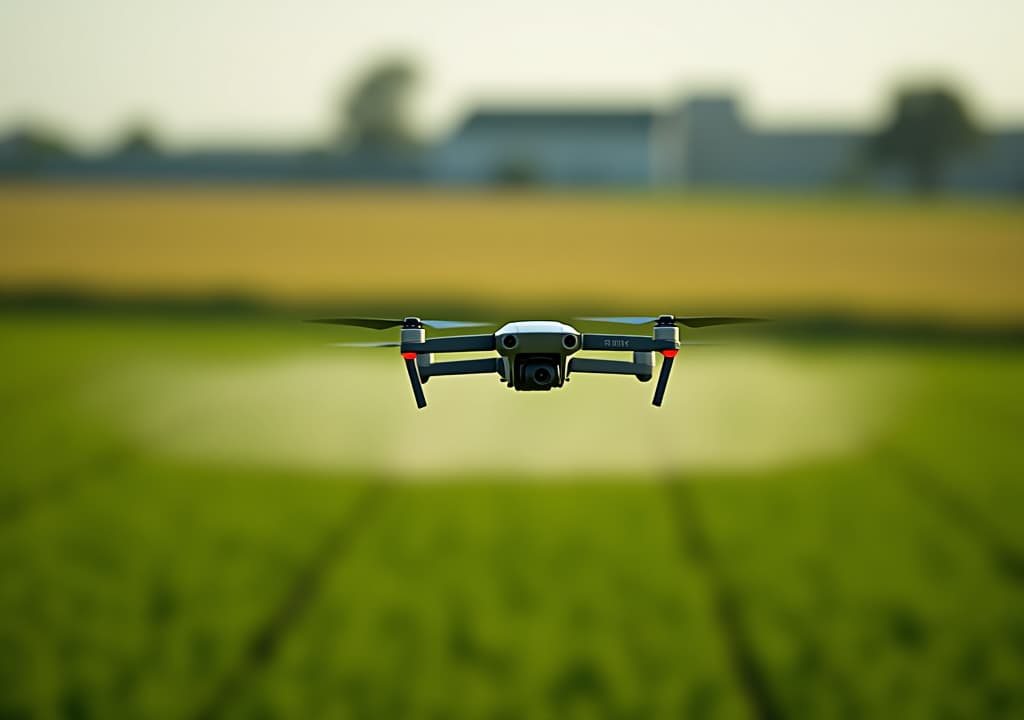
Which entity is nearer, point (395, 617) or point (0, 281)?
point (0, 281)

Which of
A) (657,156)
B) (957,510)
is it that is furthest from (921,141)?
(957,510)

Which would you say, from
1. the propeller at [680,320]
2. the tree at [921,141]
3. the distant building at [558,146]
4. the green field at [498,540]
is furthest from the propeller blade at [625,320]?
the tree at [921,141]

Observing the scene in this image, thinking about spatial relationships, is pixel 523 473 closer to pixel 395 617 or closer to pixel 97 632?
pixel 395 617

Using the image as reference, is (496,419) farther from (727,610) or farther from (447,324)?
(447,324)

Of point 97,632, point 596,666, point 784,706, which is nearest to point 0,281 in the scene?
point 97,632

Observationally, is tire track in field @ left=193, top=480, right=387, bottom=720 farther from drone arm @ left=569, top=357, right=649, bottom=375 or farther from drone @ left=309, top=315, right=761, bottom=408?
drone arm @ left=569, top=357, right=649, bottom=375

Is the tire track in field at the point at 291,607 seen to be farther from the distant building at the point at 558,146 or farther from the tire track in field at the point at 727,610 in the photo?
the distant building at the point at 558,146

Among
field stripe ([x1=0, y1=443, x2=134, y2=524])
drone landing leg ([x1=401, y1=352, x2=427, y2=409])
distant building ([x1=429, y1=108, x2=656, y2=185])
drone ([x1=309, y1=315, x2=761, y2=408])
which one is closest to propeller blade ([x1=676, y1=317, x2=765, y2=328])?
drone ([x1=309, y1=315, x2=761, y2=408])
